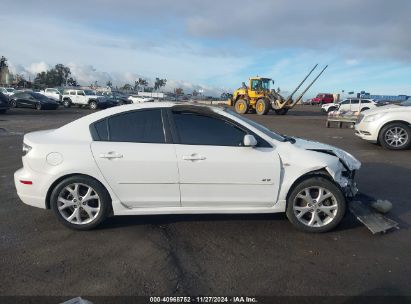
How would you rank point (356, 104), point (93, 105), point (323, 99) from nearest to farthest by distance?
point (356, 104)
point (93, 105)
point (323, 99)

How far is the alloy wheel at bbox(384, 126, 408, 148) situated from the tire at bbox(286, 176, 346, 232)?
7.13 meters

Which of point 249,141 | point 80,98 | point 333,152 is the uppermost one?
point 249,141

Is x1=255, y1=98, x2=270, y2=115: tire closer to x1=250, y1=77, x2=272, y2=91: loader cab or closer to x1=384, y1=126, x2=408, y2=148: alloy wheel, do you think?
x1=250, y1=77, x2=272, y2=91: loader cab

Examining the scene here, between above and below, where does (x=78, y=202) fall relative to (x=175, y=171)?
below

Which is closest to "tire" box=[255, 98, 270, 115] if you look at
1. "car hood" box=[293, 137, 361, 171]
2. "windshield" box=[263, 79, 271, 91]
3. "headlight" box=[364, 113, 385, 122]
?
"windshield" box=[263, 79, 271, 91]

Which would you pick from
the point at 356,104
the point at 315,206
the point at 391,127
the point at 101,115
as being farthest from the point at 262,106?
the point at 101,115

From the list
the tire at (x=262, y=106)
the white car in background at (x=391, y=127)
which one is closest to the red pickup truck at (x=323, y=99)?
the tire at (x=262, y=106)

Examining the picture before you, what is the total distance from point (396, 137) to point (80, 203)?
30.4 ft

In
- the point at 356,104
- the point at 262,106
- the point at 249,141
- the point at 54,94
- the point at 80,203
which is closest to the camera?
the point at 249,141

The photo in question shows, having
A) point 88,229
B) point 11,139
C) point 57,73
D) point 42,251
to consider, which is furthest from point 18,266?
point 57,73

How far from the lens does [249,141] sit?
14.9ft

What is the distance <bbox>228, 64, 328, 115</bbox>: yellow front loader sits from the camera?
2883 cm

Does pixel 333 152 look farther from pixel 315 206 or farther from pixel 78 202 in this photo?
pixel 78 202

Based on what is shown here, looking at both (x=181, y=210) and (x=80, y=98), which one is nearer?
(x=181, y=210)
